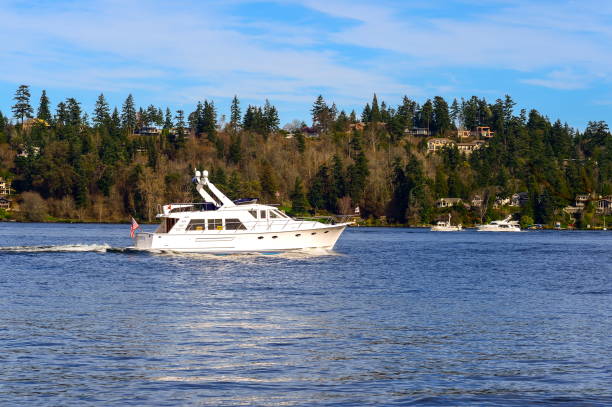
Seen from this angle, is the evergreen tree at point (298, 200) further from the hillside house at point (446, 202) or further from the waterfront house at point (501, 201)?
the waterfront house at point (501, 201)

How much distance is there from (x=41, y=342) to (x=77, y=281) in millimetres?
18072

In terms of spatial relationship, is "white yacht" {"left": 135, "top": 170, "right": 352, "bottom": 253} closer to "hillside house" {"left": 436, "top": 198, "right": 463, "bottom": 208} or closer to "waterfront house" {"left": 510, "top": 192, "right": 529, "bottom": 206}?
"hillside house" {"left": 436, "top": 198, "right": 463, "bottom": 208}

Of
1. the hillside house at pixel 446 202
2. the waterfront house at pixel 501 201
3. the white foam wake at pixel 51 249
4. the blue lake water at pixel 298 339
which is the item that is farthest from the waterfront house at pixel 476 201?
the blue lake water at pixel 298 339

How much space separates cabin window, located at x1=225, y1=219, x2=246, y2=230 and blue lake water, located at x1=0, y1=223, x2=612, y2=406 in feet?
29.7

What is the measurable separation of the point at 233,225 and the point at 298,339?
31.9 meters

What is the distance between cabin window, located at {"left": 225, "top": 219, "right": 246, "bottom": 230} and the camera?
5517cm

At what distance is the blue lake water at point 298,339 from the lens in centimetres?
1780

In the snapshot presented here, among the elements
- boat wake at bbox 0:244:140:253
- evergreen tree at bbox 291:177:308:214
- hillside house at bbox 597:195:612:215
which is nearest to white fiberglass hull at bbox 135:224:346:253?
boat wake at bbox 0:244:140:253

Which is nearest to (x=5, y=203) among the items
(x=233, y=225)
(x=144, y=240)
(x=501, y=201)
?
(x=501, y=201)

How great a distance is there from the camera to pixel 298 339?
24.0 m

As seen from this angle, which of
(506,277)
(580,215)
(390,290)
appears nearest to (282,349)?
(390,290)

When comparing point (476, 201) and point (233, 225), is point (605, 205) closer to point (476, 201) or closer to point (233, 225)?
point (476, 201)

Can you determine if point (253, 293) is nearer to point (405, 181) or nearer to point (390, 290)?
point (390, 290)

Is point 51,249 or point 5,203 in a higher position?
point 5,203
